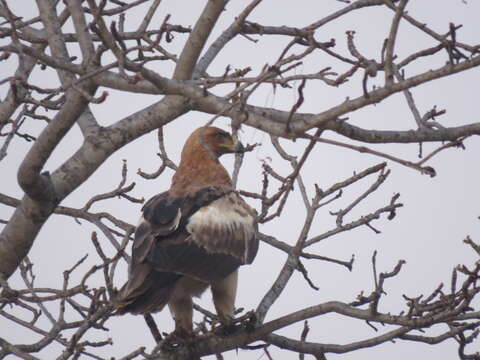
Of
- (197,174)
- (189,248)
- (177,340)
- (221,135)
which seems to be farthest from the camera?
(221,135)

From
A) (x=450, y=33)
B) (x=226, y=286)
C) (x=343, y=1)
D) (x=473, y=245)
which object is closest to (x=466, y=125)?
(x=450, y=33)

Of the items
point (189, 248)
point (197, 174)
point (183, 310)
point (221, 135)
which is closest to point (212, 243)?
point (189, 248)

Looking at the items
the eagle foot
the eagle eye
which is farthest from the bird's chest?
the eagle eye

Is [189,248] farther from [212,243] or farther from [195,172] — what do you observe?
[195,172]

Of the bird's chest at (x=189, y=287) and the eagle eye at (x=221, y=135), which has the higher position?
the eagle eye at (x=221, y=135)

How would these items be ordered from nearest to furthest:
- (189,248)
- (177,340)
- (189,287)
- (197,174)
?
(177,340), (189,248), (189,287), (197,174)

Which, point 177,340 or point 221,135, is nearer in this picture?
point 177,340

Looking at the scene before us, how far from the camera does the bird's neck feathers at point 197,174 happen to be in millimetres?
6801

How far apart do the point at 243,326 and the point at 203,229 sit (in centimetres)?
94

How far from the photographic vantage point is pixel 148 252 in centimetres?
568

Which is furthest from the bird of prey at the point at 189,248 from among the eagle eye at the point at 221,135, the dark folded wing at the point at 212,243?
the eagle eye at the point at 221,135

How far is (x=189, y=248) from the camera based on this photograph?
591 centimetres

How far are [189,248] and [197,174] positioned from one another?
1212 millimetres

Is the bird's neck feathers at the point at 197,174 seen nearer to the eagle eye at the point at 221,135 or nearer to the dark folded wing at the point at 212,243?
the dark folded wing at the point at 212,243
